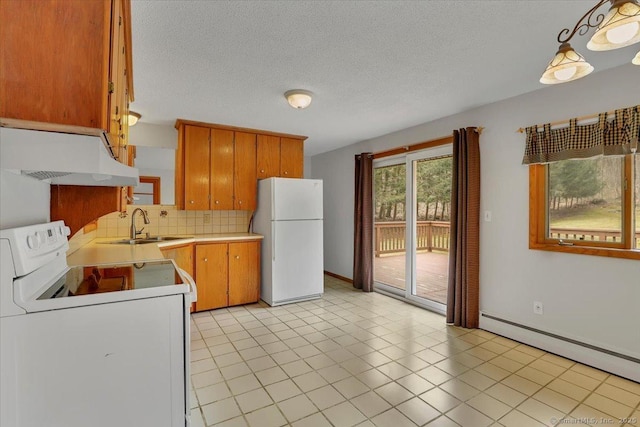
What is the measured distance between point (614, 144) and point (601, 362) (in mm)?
1650

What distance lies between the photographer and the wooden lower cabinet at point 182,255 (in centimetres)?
340

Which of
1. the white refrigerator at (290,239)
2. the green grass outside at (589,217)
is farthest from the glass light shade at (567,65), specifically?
the white refrigerator at (290,239)

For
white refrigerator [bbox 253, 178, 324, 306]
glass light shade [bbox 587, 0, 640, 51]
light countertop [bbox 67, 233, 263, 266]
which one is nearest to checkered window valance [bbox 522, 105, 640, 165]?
glass light shade [bbox 587, 0, 640, 51]

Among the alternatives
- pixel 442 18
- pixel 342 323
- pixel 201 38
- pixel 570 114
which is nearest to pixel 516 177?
pixel 570 114

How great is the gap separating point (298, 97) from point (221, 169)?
1.74 meters

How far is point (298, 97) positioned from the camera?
2.77m

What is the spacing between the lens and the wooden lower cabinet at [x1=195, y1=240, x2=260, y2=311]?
12.1 feet

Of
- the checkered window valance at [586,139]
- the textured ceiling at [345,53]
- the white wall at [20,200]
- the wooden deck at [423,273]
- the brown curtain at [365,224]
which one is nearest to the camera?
the white wall at [20,200]

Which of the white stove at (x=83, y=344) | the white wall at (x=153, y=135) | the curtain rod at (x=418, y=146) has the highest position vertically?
the white wall at (x=153, y=135)

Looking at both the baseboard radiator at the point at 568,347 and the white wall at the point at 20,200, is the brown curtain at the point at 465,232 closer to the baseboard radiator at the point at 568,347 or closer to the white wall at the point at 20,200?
the baseboard radiator at the point at 568,347

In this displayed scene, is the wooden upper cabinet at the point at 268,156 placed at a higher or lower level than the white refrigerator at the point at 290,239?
higher

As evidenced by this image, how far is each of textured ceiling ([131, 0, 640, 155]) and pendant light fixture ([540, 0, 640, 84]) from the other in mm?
483

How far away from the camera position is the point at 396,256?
6.50m

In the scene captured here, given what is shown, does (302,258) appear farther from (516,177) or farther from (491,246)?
(516,177)
